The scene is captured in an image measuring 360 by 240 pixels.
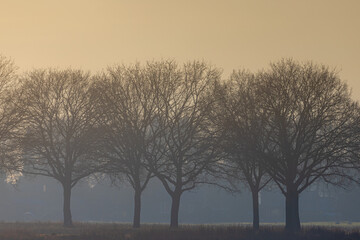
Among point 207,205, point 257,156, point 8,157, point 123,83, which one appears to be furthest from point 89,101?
point 207,205

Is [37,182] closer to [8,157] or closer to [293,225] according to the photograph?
Answer: [8,157]

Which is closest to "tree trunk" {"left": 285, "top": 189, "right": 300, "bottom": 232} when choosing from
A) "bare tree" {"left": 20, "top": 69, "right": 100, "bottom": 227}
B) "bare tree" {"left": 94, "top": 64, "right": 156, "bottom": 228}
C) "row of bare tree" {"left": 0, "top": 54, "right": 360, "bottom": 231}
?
"row of bare tree" {"left": 0, "top": 54, "right": 360, "bottom": 231}

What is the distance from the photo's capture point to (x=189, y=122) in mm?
52531

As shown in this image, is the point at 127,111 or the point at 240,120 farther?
the point at 127,111

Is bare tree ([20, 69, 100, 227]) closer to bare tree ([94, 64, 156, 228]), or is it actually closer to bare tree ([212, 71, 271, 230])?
bare tree ([94, 64, 156, 228])

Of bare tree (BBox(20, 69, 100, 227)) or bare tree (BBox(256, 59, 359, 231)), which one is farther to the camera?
bare tree (BBox(20, 69, 100, 227))

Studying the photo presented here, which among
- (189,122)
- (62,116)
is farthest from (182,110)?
(62,116)

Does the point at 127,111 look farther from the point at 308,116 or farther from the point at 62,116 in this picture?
the point at 308,116

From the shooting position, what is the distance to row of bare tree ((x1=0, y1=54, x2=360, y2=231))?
47.0m

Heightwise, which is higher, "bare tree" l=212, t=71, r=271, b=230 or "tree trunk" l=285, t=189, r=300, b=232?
"bare tree" l=212, t=71, r=271, b=230

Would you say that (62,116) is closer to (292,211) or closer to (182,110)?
(182,110)

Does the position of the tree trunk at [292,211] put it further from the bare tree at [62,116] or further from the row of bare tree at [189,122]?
the bare tree at [62,116]

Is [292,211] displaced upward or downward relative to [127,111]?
downward

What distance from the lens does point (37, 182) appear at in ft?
452
